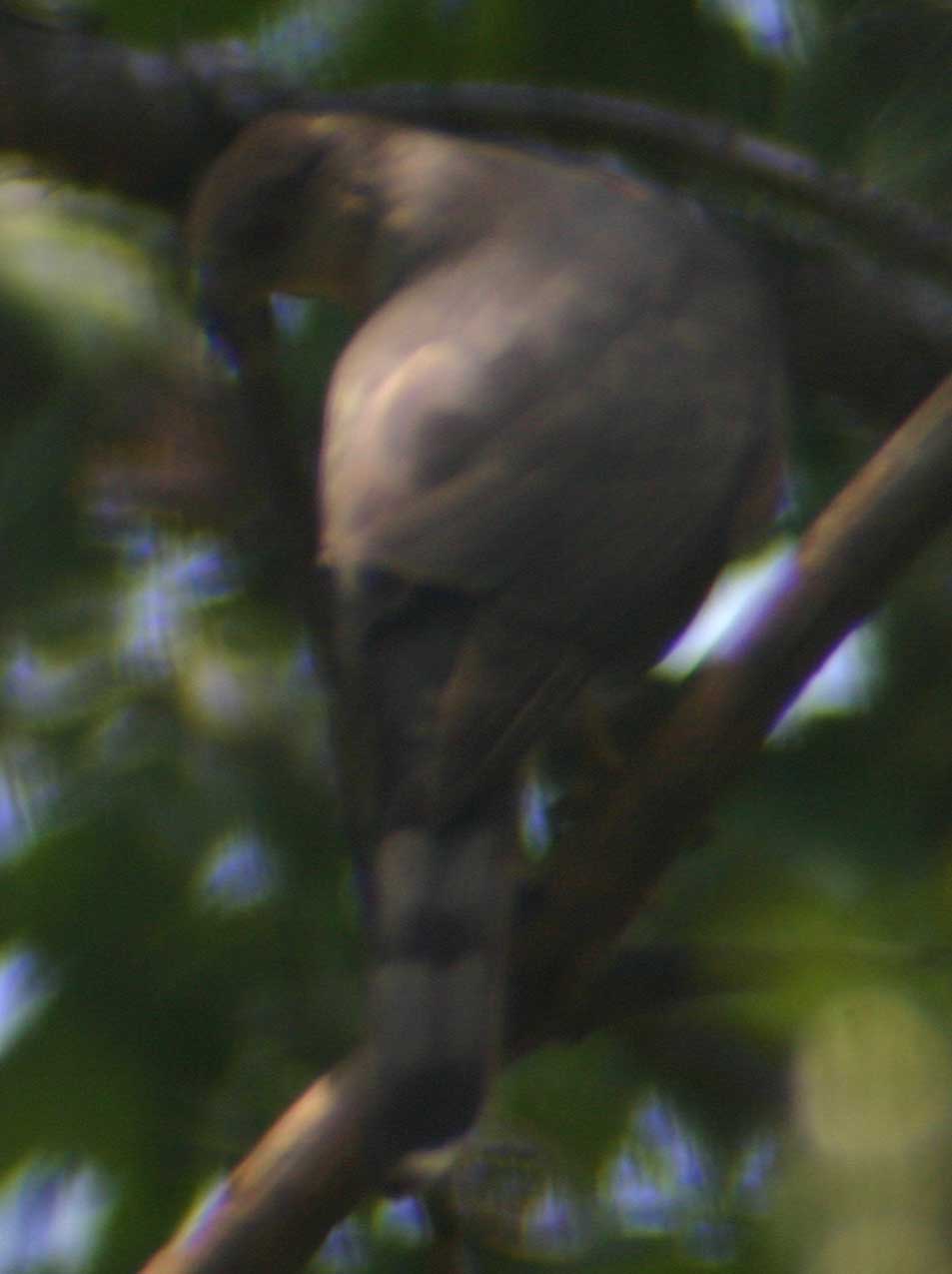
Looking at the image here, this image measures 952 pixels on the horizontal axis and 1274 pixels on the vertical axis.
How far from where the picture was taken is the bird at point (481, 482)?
2.30 metres

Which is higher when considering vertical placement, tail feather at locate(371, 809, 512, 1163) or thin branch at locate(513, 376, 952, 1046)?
thin branch at locate(513, 376, 952, 1046)

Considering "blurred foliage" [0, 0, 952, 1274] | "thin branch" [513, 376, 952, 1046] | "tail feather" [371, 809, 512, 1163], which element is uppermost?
"thin branch" [513, 376, 952, 1046]

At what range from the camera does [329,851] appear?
3.07 metres

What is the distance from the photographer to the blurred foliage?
2695 millimetres

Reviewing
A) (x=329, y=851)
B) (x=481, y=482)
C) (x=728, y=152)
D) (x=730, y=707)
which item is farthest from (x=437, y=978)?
(x=728, y=152)

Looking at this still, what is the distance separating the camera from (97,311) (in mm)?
3355

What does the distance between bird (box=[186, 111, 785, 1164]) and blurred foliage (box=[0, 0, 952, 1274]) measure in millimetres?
185

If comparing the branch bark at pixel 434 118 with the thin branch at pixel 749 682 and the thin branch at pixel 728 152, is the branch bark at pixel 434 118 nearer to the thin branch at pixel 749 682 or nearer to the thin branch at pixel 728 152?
the thin branch at pixel 728 152

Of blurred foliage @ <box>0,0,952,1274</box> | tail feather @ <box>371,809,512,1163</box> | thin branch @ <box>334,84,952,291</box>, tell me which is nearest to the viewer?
tail feather @ <box>371,809,512,1163</box>

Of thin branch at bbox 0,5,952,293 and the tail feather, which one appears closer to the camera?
the tail feather

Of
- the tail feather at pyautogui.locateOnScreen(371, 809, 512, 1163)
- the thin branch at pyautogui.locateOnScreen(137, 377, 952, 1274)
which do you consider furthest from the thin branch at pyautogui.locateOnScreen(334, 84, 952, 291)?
the tail feather at pyautogui.locateOnScreen(371, 809, 512, 1163)

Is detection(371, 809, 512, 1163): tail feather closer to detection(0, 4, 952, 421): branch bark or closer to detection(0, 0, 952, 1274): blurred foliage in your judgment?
detection(0, 0, 952, 1274): blurred foliage

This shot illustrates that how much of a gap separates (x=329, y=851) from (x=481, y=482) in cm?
69

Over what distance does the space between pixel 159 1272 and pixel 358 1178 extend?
0.22 metres
